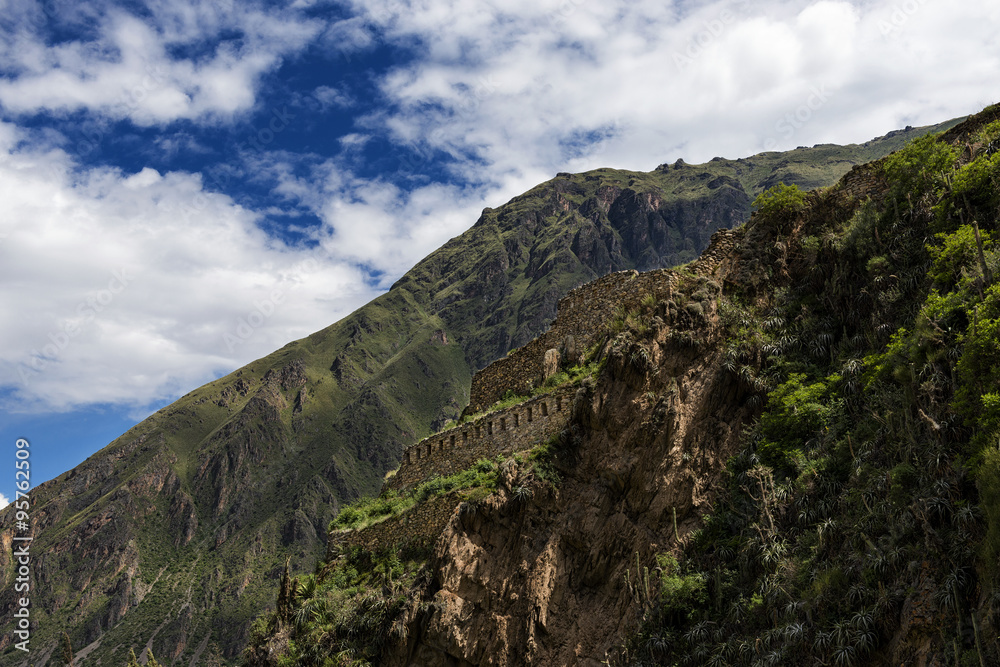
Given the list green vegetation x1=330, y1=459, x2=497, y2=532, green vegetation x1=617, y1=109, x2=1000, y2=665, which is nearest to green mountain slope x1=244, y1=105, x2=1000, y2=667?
green vegetation x1=617, y1=109, x2=1000, y2=665

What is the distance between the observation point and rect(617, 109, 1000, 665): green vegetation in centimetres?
1747

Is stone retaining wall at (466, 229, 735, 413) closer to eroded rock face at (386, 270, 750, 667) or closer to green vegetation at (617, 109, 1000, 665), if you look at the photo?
green vegetation at (617, 109, 1000, 665)

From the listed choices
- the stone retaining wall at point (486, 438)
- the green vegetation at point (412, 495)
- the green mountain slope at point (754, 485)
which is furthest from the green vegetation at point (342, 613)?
A: the stone retaining wall at point (486, 438)

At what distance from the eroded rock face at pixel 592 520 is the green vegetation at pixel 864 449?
113 centimetres

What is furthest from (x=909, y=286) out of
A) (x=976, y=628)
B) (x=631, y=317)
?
(x=976, y=628)

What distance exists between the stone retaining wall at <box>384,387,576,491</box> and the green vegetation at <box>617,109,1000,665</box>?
7.50 metres

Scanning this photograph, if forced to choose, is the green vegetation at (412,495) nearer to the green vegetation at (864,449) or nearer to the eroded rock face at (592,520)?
the eroded rock face at (592,520)

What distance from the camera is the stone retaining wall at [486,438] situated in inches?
1208

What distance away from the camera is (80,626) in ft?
518

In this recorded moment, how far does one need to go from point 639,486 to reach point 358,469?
174 meters

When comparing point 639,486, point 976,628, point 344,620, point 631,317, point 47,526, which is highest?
point 47,526

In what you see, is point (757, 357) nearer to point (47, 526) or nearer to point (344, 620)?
point (344, 620)

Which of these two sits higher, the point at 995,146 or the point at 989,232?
the point at 995,146

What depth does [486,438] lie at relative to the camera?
32656 millimetres
